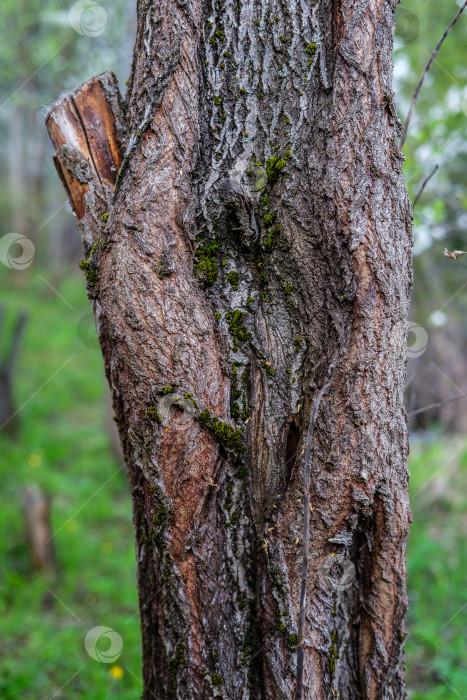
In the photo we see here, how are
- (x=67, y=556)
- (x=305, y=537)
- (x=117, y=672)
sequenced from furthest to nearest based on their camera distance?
(x=67, y=556)
(x=117, y=672)
(x=305, y=537)

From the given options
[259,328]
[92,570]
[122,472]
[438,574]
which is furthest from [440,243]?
[259,328]

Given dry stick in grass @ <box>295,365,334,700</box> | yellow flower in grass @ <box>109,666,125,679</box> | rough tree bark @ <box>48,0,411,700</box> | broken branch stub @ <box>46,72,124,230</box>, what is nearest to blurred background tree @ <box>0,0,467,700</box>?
yellow flower in grass @ <box>109,666,125,679</box>

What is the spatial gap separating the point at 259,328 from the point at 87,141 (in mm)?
765

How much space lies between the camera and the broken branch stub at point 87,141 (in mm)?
1580

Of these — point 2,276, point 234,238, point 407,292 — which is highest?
point 407,292

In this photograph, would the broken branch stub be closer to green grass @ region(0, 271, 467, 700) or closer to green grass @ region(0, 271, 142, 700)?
green grass @ region(0, 271, 467, 700)

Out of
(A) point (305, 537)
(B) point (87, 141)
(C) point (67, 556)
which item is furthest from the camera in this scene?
(C) point (67, 556)

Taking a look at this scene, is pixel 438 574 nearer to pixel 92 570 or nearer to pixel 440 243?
pixel 92 570

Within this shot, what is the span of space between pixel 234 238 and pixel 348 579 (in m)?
1.01

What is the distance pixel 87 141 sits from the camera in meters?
1.60

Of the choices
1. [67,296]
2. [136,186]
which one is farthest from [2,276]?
[136,186]

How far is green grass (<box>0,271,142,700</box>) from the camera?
285 cm

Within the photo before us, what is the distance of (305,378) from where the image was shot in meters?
1.47

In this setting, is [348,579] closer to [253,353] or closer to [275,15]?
[253,353]
